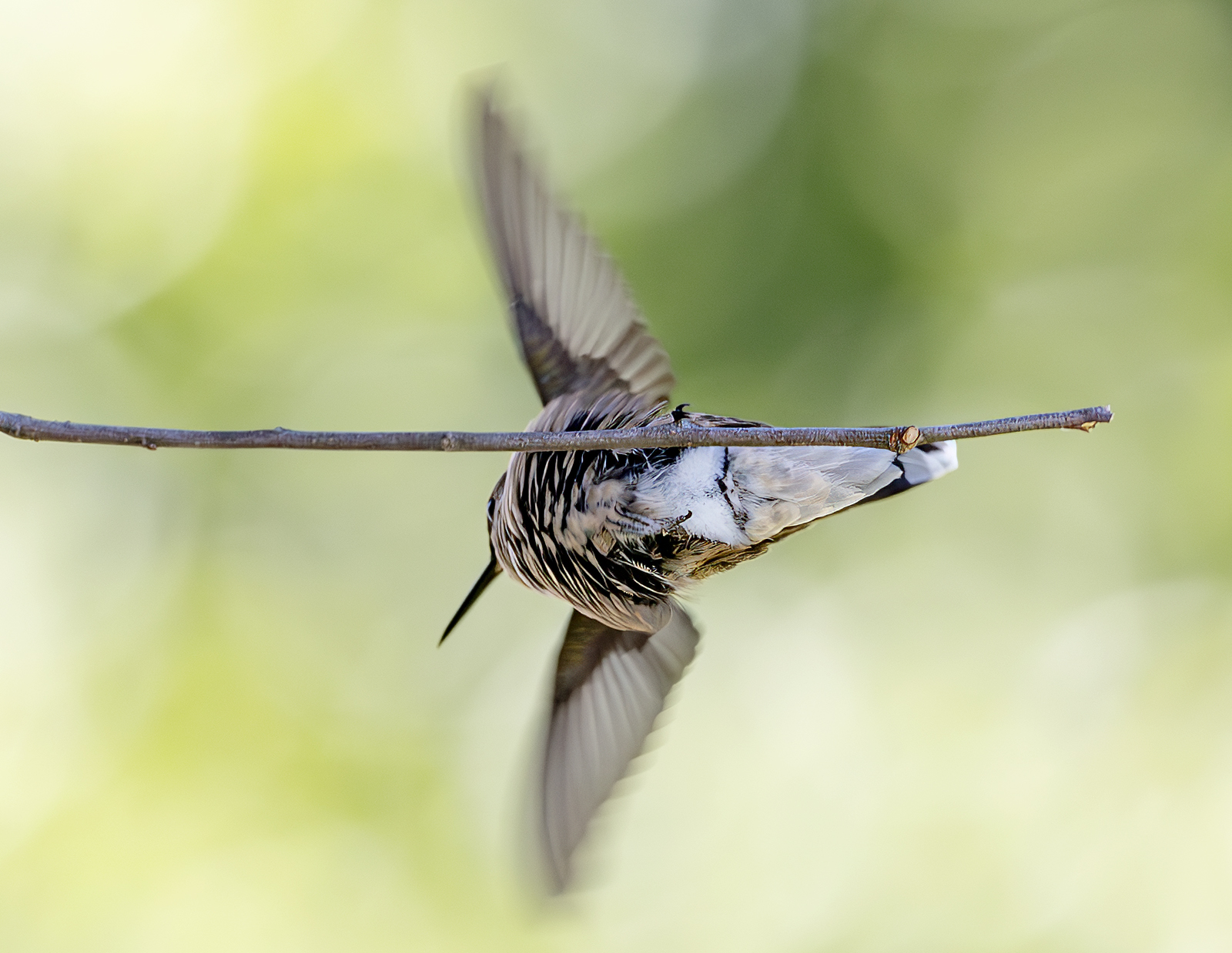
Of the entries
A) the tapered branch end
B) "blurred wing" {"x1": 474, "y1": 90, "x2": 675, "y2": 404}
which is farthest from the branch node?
"blurred wing" {"x1": 474, "y1": 90, "x2": 675, "y2": 404}

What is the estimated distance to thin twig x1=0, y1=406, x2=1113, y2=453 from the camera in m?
1.22

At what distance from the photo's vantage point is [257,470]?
14.8 ft

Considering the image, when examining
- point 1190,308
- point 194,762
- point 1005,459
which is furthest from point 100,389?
point 1190,308

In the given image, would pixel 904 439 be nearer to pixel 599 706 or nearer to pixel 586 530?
pixel 586 530

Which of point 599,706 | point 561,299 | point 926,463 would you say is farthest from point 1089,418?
point 599,706

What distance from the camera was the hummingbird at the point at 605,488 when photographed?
197 cm

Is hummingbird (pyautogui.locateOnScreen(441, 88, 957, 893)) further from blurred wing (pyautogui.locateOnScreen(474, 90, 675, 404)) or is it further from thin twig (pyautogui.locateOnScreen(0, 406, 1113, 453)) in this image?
thin twig (pyautogui.locateOnScreen(0, 406, 1113, 453))

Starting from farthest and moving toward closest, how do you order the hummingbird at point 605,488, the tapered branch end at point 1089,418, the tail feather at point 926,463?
the tail feather at point 926,463 → the hummingbird at point 605,488 → the tapered branch end at point 1089,418

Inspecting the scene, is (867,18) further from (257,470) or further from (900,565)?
(257,470)

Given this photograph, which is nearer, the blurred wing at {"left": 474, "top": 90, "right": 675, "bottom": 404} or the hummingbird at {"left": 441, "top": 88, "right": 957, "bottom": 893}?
the hummingbird at {"left": 441, "top": 88, "right": 957, "bottom": 893}

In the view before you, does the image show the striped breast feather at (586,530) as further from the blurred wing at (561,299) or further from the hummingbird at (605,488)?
the blurred wing at (561,299)

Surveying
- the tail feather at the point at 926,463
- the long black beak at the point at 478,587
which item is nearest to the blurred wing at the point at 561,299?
the long black beak at the point at 478,587

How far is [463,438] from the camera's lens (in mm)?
1278

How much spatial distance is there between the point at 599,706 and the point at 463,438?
1.46 metres
